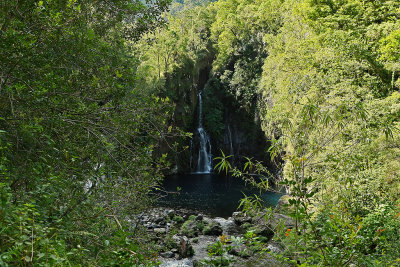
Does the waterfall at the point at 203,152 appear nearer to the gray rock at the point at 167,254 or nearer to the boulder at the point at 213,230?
the boulder at the point at 213,230

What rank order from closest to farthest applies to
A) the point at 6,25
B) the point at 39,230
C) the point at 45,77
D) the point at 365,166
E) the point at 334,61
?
the point at 39,230
the point at 6,25
the point at 45,77
the point at 365,166
the point at 334,61

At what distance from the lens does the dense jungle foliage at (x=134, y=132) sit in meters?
2.66

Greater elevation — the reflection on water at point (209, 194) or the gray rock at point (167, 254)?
the reflection on water at point (209, 194)

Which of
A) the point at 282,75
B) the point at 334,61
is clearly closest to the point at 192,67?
the point at 282,75

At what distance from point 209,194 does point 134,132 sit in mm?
18830

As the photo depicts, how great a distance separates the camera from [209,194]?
22.0m

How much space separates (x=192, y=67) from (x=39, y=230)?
99.9 feet

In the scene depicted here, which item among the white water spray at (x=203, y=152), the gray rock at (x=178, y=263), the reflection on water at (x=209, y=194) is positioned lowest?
the gray rock at (x=178, y=263)

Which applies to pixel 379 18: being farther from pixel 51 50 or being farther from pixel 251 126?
pixel 251 126

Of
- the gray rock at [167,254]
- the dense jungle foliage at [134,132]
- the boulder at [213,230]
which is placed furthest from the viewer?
the boulder at [213,230]

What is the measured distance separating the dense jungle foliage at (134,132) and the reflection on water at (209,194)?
25.7 feet

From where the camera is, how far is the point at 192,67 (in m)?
31.3

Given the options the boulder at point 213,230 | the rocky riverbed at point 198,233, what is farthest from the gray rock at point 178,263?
the boulder at point 213,230

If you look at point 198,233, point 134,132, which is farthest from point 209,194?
point 134,132
